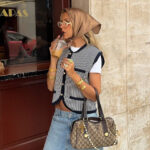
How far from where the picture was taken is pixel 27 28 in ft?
12.5

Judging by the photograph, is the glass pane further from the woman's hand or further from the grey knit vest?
the woman's hand

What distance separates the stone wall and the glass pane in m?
0.49

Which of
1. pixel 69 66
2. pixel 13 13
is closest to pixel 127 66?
pixel 13 13

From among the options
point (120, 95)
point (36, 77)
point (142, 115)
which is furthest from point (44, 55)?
point (142, 115)

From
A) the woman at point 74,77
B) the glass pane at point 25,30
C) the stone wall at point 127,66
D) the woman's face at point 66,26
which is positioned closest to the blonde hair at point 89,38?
the woman at point 74,77

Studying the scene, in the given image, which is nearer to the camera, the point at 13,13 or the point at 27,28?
the point at 13,13

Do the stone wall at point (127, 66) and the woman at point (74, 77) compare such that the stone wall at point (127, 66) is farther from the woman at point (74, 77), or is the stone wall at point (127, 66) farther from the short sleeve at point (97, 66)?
the short sleeve at point (97, 66)

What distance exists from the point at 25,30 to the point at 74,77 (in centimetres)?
157

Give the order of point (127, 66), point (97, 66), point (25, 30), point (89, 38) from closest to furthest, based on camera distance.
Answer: point (97, 66), point (89, 38), point (25, 30), point (127, 66)

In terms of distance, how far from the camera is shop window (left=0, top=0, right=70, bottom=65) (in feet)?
11.9

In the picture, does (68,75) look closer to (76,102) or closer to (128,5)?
(76,102)

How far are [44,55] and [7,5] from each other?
2.42 ft

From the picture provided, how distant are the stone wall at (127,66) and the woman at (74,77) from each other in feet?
3.93

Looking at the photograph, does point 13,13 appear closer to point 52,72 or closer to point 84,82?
point 52,72
